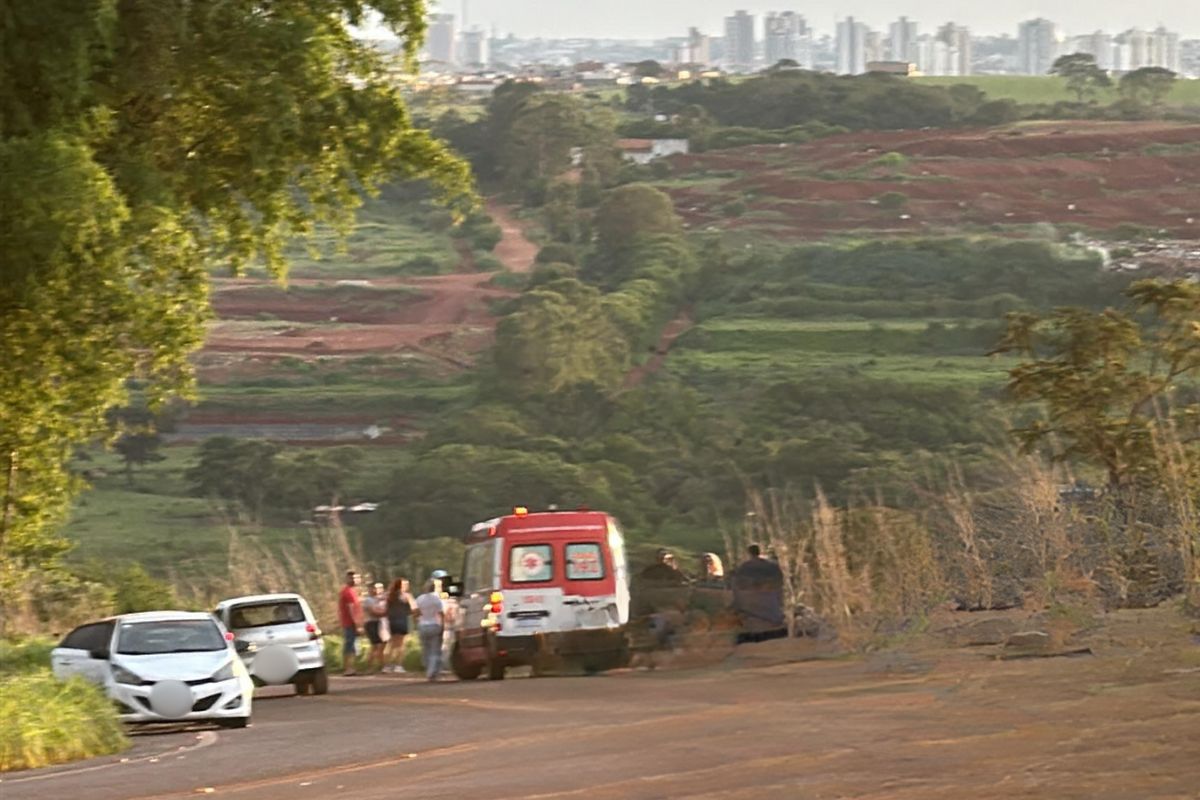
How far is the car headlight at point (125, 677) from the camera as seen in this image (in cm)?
2352

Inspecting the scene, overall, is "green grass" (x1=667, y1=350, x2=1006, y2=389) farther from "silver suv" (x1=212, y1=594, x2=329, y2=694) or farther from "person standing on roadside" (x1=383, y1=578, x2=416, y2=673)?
"silver suv" (x1=212, y1=594, x2=329, y2=694)

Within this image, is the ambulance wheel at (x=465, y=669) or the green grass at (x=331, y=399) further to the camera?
the green grass at (x=331, y=399)

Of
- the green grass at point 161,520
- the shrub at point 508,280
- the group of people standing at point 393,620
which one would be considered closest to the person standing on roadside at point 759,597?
the group of people standing at point 393,620

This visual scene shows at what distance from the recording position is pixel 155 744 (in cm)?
2138

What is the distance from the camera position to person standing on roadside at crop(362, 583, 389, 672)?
112 feet

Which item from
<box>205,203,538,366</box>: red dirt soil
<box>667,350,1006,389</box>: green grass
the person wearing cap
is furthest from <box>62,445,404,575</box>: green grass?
the person wearing cap

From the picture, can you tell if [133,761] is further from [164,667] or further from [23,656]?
[23,656]

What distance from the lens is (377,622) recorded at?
113 feet

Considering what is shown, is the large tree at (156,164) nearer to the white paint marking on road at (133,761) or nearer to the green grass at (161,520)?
the white paint marking on road at (133,761)

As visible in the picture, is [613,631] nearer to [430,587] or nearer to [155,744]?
[430,587]

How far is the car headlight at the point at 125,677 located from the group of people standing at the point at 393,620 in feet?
25.2

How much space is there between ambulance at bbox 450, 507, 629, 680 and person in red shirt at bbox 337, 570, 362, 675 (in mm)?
3256

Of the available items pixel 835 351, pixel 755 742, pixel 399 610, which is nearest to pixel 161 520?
pixel 835 351

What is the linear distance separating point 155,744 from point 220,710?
5.40 feet
